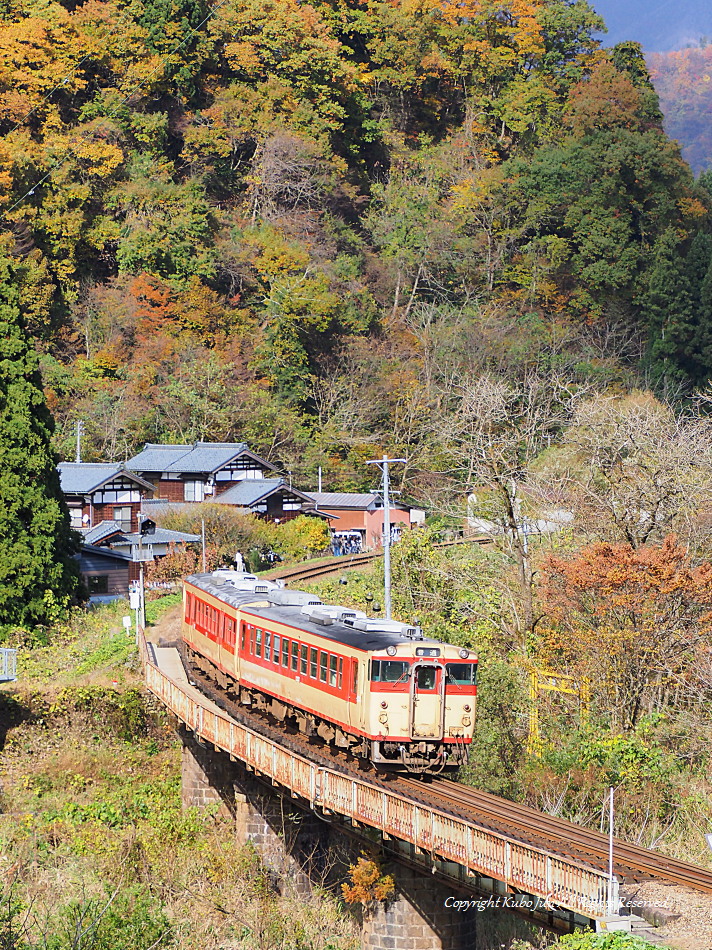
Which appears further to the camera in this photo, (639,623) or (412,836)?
(639,623)

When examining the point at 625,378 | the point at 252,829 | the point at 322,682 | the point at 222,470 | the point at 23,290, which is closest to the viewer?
the point at 322,682

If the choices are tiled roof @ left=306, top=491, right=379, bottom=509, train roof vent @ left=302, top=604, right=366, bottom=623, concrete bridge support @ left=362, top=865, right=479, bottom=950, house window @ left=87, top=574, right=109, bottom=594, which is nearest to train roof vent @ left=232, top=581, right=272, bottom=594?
train roof vent @ left=302, top=604, right=366, bottom=623

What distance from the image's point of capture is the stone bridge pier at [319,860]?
1672 centimetres

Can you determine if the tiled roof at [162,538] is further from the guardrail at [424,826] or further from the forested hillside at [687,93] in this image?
the forested hillside at [687,93]

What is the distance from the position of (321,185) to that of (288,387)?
1281 centimetres

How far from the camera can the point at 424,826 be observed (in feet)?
47.4

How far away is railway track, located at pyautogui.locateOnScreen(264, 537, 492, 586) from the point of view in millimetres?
37844

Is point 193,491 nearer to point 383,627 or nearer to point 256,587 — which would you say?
point 256,587

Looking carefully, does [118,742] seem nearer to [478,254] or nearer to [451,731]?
[451,731]

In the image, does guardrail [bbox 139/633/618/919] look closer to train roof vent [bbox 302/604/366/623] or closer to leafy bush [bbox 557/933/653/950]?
leafy bush [bbox 557/933/653/950]

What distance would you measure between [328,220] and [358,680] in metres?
45.6

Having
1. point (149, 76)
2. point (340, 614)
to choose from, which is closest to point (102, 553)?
point (340, 614)

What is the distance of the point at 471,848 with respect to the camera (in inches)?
533

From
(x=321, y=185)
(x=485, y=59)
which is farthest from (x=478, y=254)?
(x=485, y=59)
